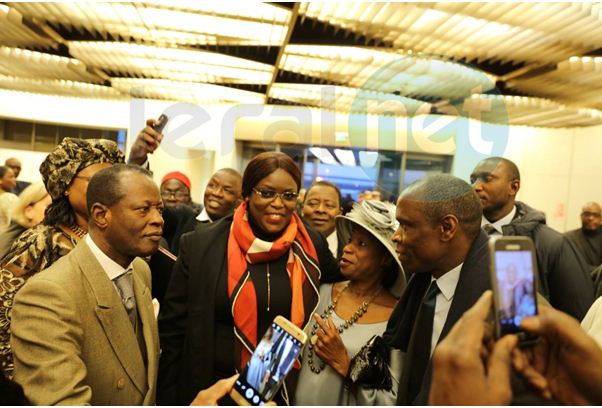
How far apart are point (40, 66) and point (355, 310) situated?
8.46 metres

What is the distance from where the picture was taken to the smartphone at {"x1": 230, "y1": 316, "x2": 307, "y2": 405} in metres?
1.28

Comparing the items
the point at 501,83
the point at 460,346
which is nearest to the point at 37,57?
the point at 501,83

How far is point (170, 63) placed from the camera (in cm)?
816

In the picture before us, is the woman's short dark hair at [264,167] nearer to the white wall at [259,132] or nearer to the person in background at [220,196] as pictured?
the person in background at [220,196]

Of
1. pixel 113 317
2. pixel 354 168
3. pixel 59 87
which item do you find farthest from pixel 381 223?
pixel 59 87

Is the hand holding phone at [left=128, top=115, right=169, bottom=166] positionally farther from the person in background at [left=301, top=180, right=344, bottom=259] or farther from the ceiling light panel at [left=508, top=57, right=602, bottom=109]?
the ceiling light panel at [left=508, top=57, right=602, bottom=109]

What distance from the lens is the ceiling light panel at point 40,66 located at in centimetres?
815

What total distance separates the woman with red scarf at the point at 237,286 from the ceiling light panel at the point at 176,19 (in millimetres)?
3552

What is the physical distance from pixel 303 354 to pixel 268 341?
0.84 meters

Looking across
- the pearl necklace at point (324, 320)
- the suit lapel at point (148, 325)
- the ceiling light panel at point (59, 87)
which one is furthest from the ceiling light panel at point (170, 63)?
the suit lapel at point (148, 325)

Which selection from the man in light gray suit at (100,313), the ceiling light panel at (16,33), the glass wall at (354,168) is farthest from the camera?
the glass wall at (354,168)

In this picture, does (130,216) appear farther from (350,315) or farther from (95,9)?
(95,9)

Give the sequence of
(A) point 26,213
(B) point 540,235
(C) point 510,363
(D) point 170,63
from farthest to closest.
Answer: (D) point 170,63, (B) point 540,235, (A) point 26,213, (C) point 510,363

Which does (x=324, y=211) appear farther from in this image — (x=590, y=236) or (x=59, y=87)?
(x=59, y=87)
